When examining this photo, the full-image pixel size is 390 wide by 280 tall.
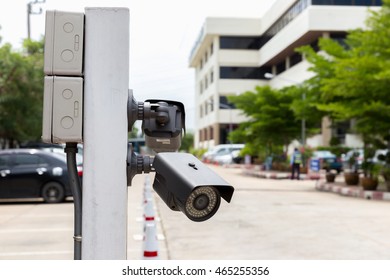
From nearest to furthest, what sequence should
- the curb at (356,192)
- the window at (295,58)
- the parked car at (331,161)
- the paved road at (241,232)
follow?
the paved road at (241,232) < the curb at (356,192) < the parked car at (331,161) < the window at (295,58)

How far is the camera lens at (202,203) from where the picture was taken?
2520 millimetres

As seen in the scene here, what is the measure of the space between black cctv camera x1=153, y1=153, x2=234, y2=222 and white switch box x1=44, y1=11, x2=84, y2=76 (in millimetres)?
582

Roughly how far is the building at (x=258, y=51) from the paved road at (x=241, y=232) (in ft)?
121

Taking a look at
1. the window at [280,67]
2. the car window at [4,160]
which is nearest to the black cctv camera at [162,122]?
the car window at [4,160]

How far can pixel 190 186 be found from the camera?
2.44 metres

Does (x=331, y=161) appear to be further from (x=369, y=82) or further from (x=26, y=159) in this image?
(x=26, y=159)

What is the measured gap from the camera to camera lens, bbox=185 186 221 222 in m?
2.52

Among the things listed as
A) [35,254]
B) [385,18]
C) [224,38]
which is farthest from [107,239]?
[224,38]

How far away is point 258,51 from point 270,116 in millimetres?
37103

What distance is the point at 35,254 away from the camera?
28.1 feet

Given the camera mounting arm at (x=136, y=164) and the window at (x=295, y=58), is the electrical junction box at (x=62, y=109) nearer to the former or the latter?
the camera mounting arm at (x=136, y=164)

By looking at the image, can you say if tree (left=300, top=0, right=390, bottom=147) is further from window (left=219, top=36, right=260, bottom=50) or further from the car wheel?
window (left=219, top=36, right=260, bottom=50)

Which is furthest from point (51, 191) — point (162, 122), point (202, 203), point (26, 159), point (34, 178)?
point (202, 203)

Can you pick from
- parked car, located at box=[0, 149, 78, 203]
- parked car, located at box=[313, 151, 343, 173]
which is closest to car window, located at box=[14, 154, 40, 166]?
parked car, located at box=[0, 149, 78, 203]
